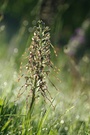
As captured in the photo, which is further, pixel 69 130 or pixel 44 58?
pixel 69 130

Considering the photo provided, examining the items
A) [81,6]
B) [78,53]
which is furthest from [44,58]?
[81,6]

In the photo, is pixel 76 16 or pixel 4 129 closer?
pixel 4 129

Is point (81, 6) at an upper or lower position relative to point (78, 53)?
upper

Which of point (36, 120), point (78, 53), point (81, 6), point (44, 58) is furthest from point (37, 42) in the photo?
point (81, 6)

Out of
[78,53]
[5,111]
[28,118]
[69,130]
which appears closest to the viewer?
[28,118]

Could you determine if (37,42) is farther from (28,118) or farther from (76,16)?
(76,16)

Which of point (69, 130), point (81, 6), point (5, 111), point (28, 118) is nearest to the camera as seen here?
point (28, 118)

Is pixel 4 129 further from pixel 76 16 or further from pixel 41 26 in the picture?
pixel 76 16

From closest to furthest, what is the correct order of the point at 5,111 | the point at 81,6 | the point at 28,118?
the point at 28,118 < the point at 5,111 < the point at 81,6

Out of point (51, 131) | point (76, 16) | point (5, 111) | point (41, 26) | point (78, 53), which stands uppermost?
point (76, 16)
